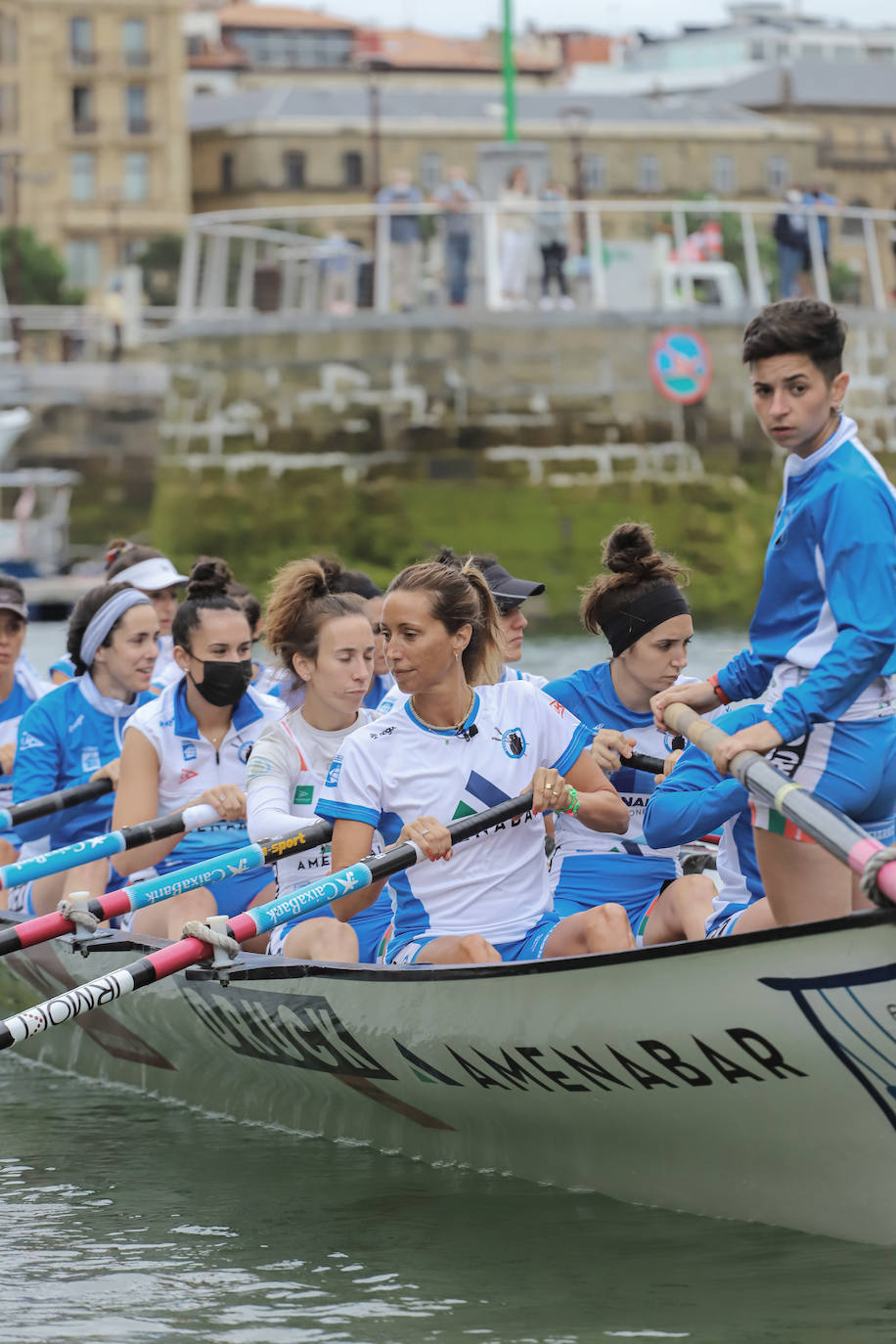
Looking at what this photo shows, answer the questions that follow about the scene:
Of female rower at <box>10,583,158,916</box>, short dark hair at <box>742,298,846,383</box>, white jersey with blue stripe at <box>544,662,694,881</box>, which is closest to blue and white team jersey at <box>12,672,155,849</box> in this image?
female rower at <box>10,583,158,916</box>

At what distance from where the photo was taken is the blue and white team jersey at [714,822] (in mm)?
5535

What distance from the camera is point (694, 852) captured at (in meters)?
7.27

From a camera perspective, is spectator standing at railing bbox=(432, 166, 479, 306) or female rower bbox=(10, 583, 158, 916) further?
spectator standing at railing bbox=(432, 166, 479, 306)

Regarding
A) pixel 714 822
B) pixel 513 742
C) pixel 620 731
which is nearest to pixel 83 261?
pixel 620 731

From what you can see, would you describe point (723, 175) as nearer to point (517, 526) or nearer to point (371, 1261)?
point (517, 526)

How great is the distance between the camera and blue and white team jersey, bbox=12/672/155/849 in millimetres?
8031

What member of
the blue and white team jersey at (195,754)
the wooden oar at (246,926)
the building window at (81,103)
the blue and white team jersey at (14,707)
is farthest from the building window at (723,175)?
the wooden oar at (246,926)

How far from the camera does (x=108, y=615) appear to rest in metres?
7.79

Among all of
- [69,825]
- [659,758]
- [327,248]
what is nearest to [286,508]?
[327,248]

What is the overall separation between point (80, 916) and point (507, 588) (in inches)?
74.6

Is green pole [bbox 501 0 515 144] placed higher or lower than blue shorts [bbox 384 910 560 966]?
higher

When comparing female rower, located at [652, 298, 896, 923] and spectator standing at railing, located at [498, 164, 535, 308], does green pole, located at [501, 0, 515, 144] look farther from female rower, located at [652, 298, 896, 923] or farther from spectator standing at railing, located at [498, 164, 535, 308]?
female rower, located at [652, 298, 896, 923]

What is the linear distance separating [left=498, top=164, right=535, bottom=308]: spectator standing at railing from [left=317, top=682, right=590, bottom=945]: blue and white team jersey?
15.9 metres

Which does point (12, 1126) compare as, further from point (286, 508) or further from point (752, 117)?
point (752, 117)
